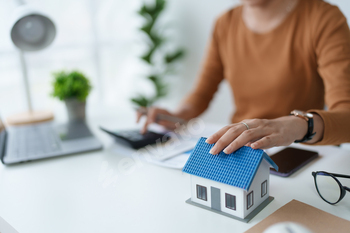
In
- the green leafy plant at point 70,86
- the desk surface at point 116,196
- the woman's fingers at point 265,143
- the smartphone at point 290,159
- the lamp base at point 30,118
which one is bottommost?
the desk surface at point 116,196

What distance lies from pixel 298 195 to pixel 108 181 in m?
0.46

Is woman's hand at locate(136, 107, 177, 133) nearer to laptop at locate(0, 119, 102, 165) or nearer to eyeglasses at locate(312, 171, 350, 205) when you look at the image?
laptop at locate(0, 119, 102, 165)

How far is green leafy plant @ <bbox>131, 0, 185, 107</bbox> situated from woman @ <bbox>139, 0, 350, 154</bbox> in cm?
125

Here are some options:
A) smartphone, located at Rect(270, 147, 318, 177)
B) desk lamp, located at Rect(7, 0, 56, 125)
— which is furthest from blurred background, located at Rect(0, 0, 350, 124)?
smartphone, located at Rect(270, 147, 318, 177)

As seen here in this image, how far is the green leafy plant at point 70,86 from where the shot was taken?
1290mm

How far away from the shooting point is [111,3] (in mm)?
2848

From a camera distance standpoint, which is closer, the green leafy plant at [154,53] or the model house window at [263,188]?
the model house window at [263,188]

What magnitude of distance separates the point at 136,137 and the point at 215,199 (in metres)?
0.51

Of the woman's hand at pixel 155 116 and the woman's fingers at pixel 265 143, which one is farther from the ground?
the woman's fingers at pixel 265 143

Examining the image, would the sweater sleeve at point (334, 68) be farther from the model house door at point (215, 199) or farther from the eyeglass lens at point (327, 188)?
the model house door at point (215, 199)

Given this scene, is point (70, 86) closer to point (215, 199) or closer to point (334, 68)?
point (215, 199)

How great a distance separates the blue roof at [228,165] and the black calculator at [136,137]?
407 millimetres

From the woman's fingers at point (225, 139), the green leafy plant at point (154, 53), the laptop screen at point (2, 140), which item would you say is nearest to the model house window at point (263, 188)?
the woman's fingers at point (225, 139)

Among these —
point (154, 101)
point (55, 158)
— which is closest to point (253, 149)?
point (55, 158)
